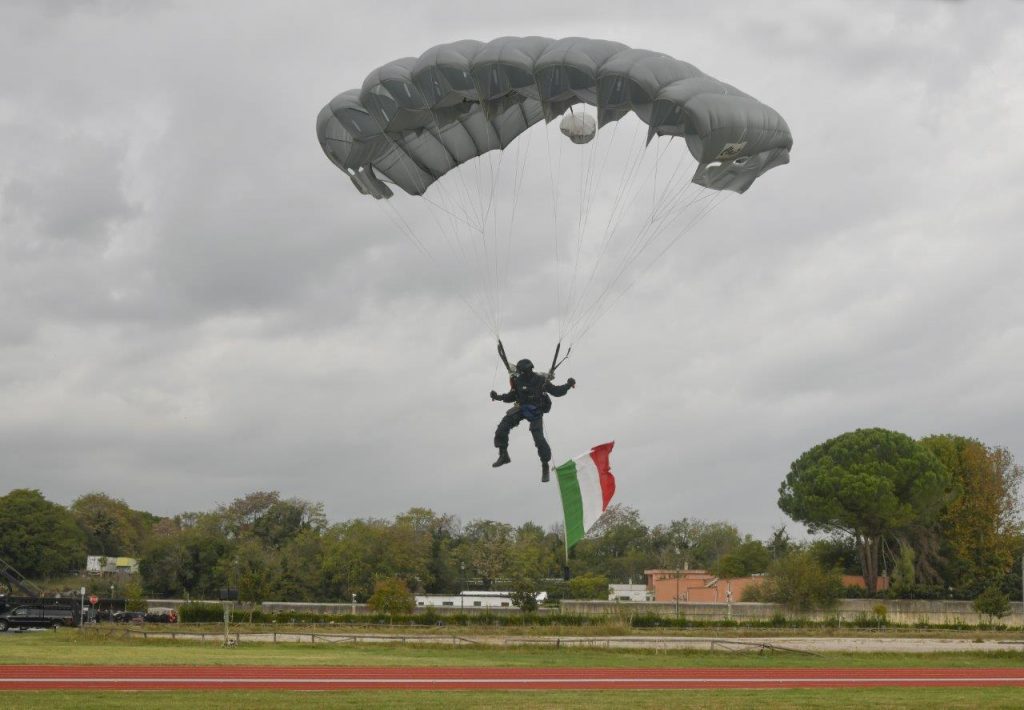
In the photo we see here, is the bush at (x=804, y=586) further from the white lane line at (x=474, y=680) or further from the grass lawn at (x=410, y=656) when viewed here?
the white lane line at (x=474, y=680)

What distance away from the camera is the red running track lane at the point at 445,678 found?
18.7 metres

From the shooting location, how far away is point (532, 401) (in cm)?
1975

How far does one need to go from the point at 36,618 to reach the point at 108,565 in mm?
42579

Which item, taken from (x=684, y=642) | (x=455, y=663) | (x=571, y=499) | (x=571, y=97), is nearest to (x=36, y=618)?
(x=455, y=663)

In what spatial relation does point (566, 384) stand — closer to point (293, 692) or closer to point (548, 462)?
point (548, 462)

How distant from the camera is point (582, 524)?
21.2 metres

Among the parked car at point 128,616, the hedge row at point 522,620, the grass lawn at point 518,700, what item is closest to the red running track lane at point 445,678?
the grass lawn at point 518,700

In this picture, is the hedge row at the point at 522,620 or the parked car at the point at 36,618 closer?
the parked car at the point at 36,618

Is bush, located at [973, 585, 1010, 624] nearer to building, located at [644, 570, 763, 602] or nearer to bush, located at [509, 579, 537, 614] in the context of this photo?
building, located at [644, 570, 763, 602]

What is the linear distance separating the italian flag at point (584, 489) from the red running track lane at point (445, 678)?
2.84m

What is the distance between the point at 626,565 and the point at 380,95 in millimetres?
79936

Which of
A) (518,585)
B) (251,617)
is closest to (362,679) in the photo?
(251,617)

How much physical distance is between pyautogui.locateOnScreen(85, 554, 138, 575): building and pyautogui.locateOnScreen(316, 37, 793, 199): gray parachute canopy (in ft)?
213

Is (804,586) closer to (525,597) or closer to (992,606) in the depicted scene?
(992,606)
